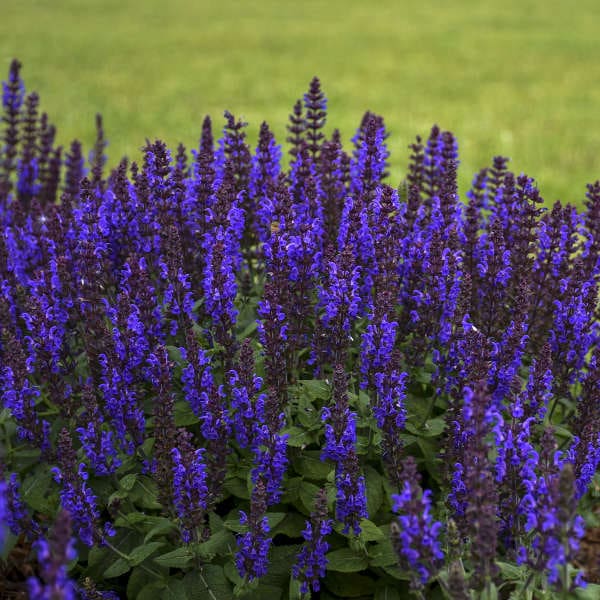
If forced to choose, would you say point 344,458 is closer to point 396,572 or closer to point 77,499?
point 396,572

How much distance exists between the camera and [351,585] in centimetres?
405

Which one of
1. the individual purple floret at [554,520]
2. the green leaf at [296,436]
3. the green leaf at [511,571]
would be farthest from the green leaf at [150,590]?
the individual purple floret at [554,520]

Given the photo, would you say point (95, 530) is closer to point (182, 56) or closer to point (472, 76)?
point (472, 76)

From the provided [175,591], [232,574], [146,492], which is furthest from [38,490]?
[232,574]

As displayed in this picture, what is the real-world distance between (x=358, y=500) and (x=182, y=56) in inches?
930

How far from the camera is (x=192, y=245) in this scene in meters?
4.97

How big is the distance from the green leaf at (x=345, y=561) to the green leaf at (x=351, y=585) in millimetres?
192

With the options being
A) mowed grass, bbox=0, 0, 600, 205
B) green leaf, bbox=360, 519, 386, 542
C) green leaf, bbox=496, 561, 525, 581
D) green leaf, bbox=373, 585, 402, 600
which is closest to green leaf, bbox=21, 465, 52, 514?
green leaf, bbox=360, 519, 386, 542

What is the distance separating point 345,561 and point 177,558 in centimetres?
79

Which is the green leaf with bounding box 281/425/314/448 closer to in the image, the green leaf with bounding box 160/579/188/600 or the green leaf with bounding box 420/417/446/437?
the green leaf with bounding box 420/417/446/437

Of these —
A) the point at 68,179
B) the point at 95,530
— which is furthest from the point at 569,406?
the point at 68,179

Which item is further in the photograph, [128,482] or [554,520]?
[128,482]

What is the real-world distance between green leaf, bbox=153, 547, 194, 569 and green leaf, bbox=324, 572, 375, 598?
765mm

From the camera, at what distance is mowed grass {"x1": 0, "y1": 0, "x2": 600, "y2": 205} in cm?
1559
